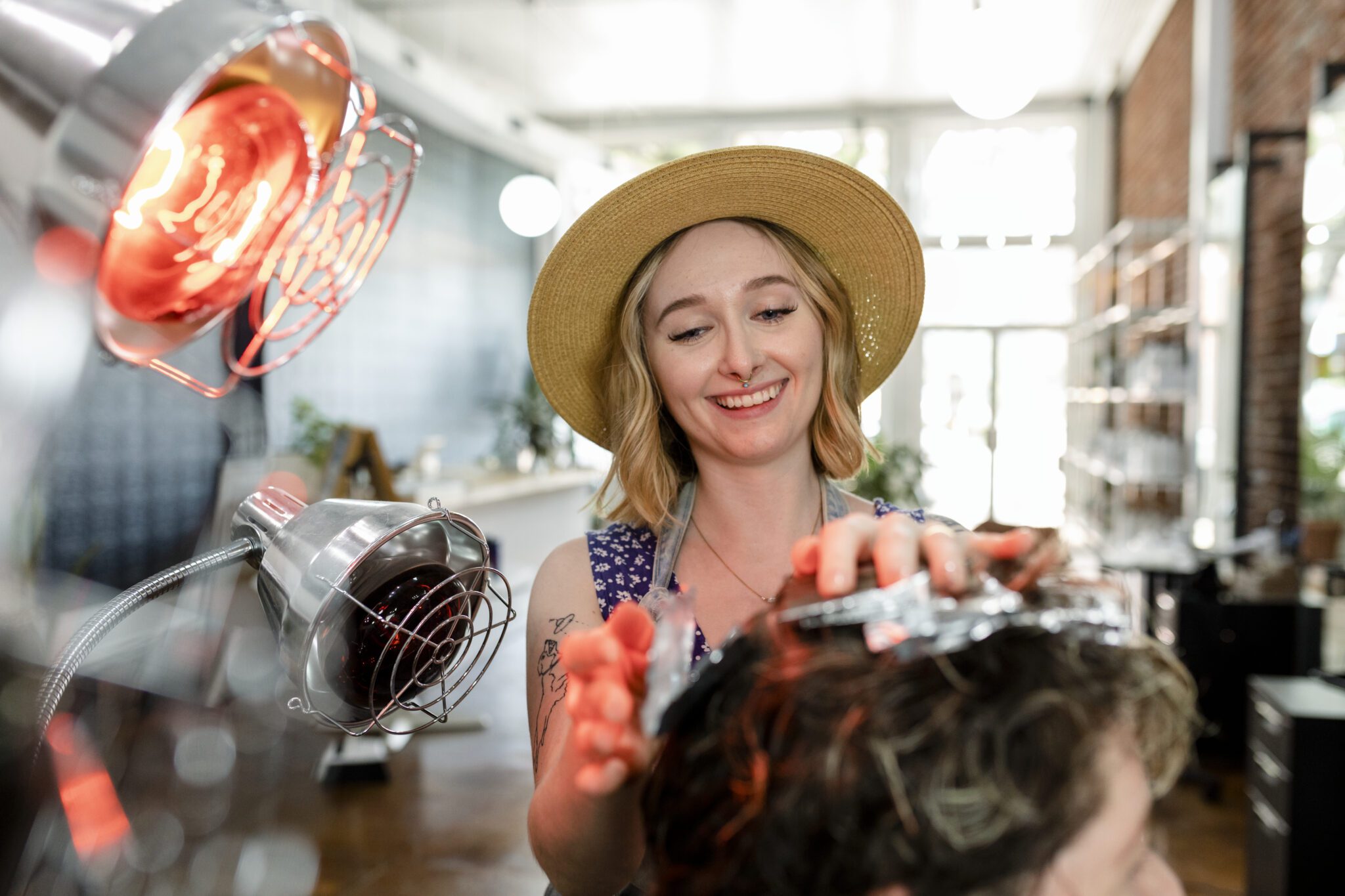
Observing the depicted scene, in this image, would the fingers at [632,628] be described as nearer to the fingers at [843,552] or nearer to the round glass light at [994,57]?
the fingers at [843,552]

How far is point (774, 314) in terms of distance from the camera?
1464mm

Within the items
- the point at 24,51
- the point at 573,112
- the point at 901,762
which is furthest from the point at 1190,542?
the point at 573,112

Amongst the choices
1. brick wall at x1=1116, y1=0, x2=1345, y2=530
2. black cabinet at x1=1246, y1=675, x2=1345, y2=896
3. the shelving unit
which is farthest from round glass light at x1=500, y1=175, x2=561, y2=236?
black cabinet at x1=1246, y1=675, x2=1345, y2=896

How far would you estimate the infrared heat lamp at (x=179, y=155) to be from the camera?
1.73ft

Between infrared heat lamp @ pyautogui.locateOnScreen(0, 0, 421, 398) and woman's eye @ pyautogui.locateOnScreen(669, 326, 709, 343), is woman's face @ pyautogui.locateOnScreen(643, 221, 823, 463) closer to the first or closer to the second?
woman's eye @ pyautogui.locateOnScreen(669, 326, 709, 343)

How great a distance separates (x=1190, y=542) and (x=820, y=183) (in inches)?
173

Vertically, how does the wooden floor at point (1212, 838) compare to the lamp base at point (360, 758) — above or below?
below

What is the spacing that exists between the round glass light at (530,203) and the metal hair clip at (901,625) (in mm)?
7457

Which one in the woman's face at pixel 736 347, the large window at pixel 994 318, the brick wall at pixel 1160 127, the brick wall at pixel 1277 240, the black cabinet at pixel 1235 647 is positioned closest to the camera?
the woman's face at pixel 736 347

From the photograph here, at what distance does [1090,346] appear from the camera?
9.11m

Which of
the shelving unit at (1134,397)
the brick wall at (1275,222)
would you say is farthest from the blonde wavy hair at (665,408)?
the shelving unit at (1134,397)

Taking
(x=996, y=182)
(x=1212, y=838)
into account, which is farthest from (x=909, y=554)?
(x=996, y=182)

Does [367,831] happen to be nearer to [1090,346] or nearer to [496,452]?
[496,452]

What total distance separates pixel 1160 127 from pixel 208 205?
8306 millimetres
